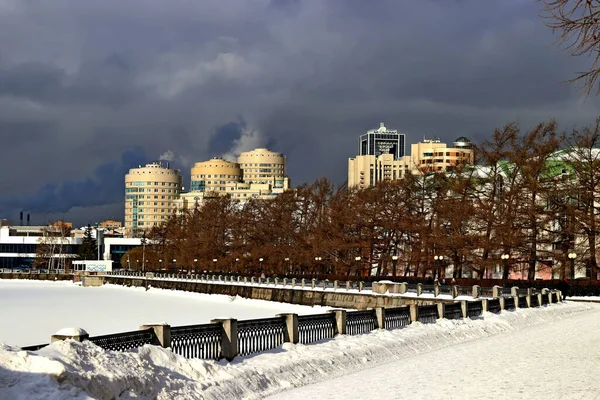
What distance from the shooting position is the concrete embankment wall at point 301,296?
63500 mm

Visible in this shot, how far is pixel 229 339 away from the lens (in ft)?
71.6

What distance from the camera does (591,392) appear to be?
1923 centimetres

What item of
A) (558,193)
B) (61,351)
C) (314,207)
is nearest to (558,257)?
(558,193)

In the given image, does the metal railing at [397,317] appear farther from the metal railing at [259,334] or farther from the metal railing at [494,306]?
the metal railing at [494,306]

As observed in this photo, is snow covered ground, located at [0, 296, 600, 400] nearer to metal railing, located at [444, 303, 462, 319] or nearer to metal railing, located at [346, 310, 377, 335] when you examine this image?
metal railing, located at [346, 310, 377, 335]

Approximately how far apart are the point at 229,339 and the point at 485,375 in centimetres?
677

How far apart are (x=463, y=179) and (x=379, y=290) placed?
751 inches

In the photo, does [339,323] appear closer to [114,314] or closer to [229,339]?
[229,339]

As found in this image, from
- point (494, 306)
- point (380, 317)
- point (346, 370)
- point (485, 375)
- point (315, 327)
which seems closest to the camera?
point (485, 375)

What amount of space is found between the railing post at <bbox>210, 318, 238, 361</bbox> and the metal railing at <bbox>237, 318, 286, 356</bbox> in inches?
18.9

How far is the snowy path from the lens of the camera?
1933 centimetres

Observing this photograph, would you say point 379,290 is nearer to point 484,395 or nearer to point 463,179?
point 463,179

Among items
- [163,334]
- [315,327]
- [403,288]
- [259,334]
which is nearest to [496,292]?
[403,288]

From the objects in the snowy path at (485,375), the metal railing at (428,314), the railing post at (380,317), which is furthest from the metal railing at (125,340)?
the metal railing at (428,314)
